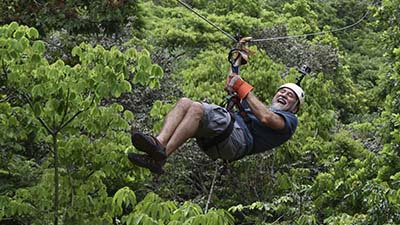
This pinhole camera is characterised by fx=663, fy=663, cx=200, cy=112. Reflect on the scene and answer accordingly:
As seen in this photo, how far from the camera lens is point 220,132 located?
4.24 meters

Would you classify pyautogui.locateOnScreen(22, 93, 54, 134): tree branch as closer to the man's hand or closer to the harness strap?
the harness strap

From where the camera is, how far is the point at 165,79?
11102 mm

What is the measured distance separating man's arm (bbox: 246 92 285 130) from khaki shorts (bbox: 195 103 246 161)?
0.60ft

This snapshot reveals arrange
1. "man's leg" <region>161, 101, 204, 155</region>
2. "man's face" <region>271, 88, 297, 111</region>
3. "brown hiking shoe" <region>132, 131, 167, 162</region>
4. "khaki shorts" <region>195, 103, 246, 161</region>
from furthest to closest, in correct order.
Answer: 1. "man's face" <region>271, 88, 297, 111</region>
2. "khaki shorts" <region>195, 103, 246, 161</region>
3. "man's leg" <region>161, 101, 204, 155</region>
4. "brown hiking shoe" <region>132, 131, 167, 162</region>

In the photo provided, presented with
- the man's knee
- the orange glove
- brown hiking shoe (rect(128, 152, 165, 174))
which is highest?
the orange glove

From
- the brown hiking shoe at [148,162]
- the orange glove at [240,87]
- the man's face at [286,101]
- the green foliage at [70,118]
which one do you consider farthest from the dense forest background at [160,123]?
the man's face at [286,101]

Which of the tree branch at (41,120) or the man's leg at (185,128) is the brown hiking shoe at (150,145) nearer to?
the man's leg at (185,128)

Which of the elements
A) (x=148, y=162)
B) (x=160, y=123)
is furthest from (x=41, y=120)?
(x=148, y=162)

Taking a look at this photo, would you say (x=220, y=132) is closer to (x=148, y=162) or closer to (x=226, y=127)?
(x=226, y=127)

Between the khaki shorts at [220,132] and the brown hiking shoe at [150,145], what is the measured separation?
1.16 feet

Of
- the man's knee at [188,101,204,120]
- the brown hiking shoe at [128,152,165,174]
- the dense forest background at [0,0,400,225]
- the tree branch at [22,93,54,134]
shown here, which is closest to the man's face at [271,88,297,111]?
the man's knee at [188,101,204,120]

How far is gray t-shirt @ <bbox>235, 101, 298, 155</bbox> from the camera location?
453 centimetres

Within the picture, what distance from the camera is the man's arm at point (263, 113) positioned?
4.18 m

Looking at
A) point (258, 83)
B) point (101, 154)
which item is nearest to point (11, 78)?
point (101, 154)
